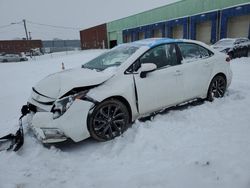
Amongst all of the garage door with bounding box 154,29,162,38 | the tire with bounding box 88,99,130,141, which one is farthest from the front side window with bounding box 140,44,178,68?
the garage door with bounding box 154,29,162,38

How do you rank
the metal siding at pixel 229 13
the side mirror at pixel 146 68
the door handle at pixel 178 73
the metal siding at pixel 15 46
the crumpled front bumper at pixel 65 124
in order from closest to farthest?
1. the crumpled front bumper at pixel 65 124
2. the side mirror at pixel 146 68
3. the door handle at pixel 178 73
4. the metal siding at pixel 229 13
5. the metal siding at pixel 15 46

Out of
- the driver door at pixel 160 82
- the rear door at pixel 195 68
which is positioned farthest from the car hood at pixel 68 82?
the rear door at pixel 195 68

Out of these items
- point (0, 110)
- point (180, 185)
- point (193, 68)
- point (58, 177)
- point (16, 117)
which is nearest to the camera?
point (180, 185)

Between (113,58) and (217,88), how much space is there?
102 inches

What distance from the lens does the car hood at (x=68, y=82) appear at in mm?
3549

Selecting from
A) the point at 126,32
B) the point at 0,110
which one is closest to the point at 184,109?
the point at 0,110

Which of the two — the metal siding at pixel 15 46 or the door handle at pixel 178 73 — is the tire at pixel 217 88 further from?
the metal siding at pixel 15 46

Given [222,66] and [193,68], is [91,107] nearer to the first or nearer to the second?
[193,68]

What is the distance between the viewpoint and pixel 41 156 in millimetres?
3322

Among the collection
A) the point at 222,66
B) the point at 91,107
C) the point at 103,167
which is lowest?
the point at 103,167

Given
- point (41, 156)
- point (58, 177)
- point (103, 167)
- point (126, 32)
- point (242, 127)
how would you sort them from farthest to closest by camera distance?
point (126, 32), point (242, 127), point (41, 156), point (103, 167), point (58, 177)

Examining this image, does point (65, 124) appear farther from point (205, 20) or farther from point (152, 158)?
point (205, 20)

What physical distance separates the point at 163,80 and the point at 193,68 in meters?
0.91

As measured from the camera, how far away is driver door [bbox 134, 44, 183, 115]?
4.02 m
